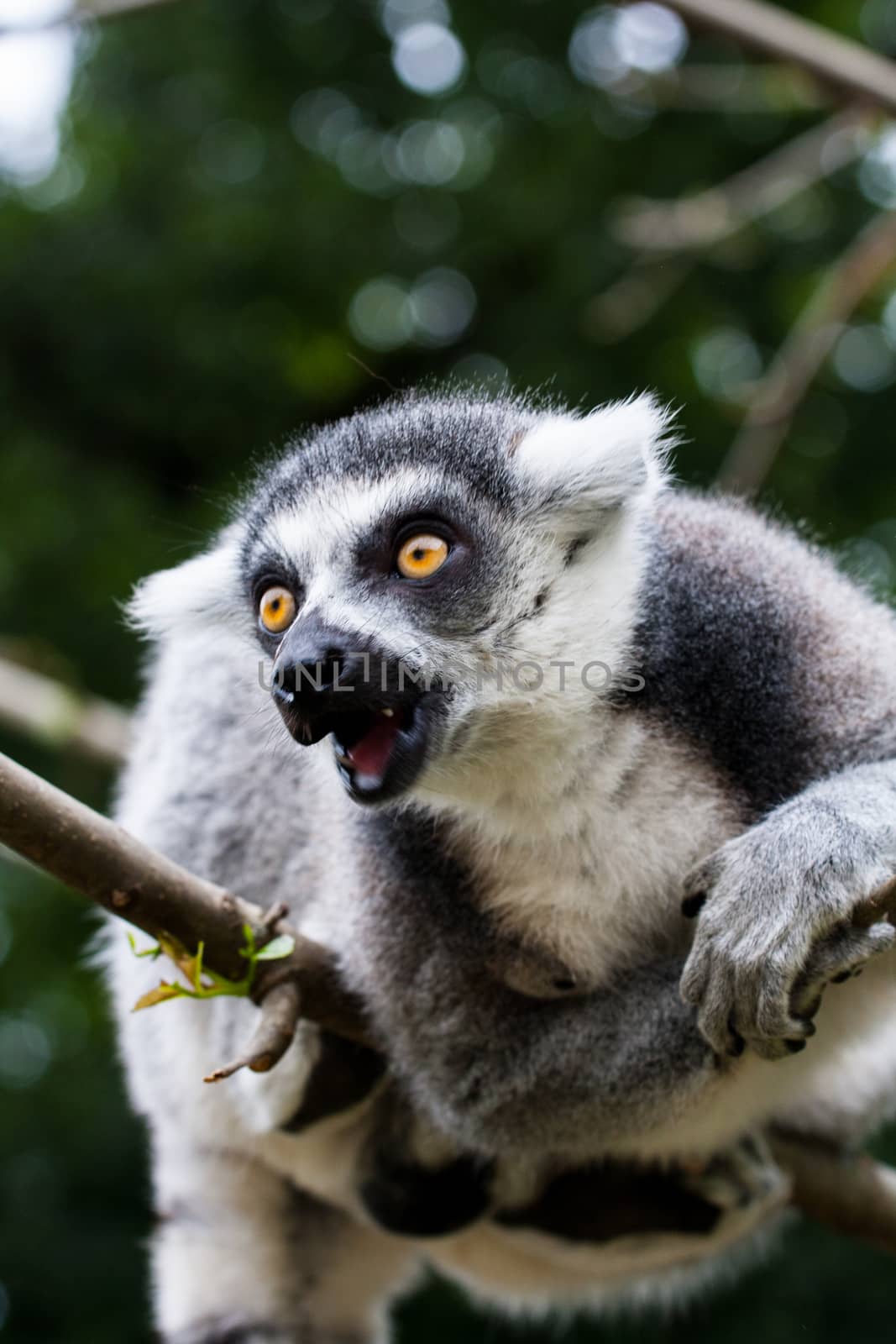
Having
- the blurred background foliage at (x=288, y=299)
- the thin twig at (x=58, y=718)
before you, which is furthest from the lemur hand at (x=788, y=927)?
the blurred background foliage at (x=288, y=299)

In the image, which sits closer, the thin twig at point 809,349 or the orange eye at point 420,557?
the orange eye at point 420,557

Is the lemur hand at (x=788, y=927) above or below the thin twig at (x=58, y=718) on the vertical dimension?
above

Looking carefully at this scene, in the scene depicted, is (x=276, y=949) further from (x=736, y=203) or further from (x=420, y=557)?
(x=736, y=203)

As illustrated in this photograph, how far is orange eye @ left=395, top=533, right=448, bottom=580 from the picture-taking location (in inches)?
117

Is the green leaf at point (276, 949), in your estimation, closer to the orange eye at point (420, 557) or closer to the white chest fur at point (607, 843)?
the white chest fur at point (607, 843)

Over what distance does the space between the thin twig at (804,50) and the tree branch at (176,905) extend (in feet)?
11.3

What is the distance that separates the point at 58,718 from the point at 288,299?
12.5ft

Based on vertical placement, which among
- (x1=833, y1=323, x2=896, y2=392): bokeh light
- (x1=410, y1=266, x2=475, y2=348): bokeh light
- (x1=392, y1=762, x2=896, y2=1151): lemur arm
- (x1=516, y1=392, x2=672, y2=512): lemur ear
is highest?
(x1=833, y1=323, x2=896, y2=392): bokeh light

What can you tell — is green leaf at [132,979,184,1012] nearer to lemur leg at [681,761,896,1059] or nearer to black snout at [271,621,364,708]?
black snout at [271,621,364,708]

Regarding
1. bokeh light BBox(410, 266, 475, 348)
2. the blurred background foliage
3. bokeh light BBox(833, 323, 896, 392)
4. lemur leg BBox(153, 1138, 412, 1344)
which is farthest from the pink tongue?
bokeh light BBox(410, 266, 475, 348)

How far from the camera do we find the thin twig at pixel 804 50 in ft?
15.7

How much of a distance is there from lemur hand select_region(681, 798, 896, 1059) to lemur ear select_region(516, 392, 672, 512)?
0.80 metres

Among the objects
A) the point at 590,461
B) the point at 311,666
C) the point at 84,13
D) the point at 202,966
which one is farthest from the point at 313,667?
the point at 84,13

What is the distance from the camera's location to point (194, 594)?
11.5 feet
